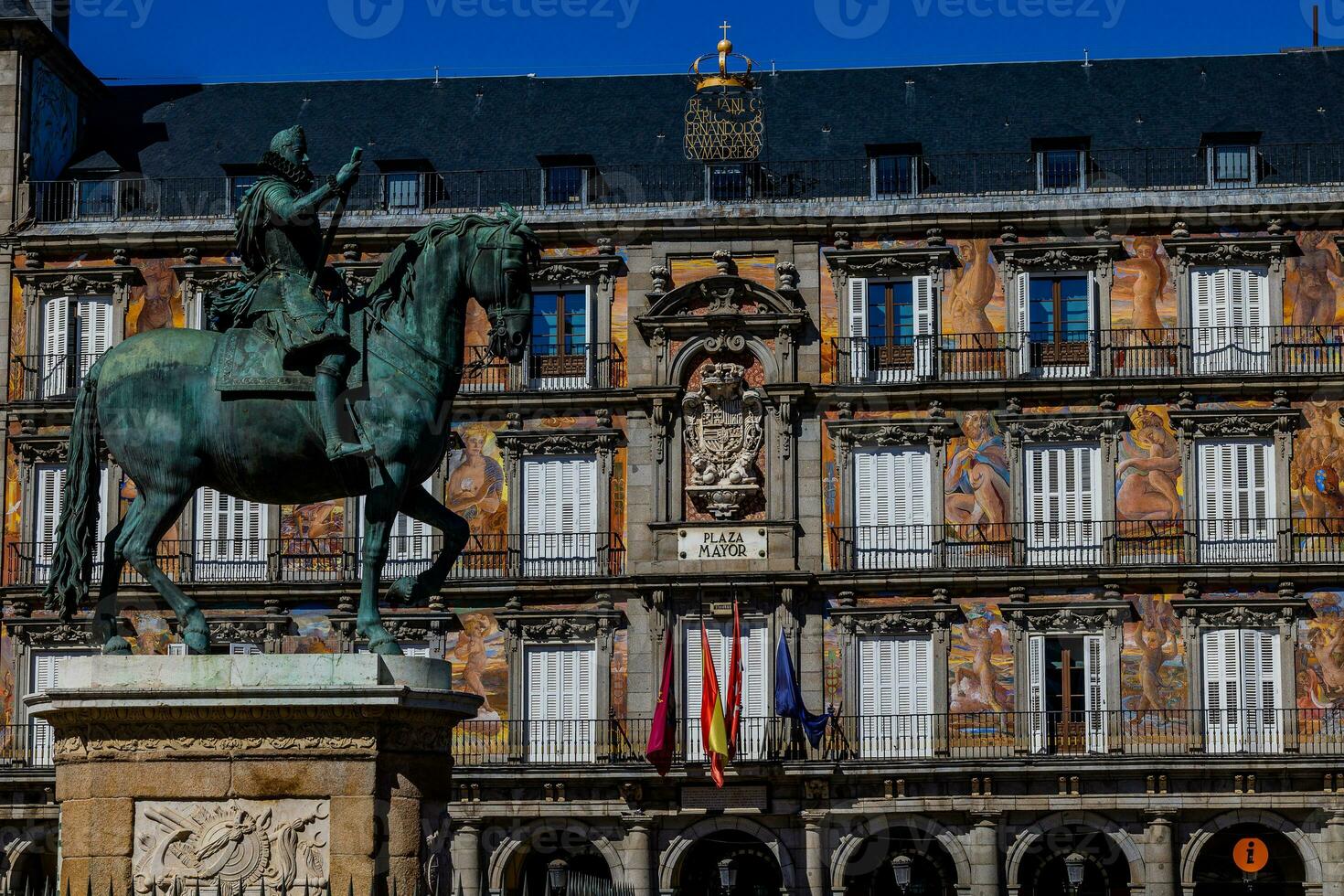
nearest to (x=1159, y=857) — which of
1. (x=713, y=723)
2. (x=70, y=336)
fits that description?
(x=713, y=723)

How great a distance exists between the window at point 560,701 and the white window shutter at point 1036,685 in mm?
7808

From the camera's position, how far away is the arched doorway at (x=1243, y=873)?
46906 millimetres

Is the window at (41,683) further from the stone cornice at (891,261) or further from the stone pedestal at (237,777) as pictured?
the stone pedestal at (237,777)

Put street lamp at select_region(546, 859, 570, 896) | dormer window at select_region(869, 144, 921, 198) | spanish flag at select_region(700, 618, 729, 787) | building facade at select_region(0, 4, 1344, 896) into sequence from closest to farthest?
spanish flag at select_region(700, 618, 729, 787), street lamp at select_region(546, 859, 570, 896), building facade at select_region(0, 4, 1344, 896), dormer window at select_region(869, 144, 921, 198)

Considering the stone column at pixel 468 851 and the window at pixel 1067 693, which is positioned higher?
the window at pixel 1067 693

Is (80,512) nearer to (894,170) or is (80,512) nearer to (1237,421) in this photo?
(1237,421)

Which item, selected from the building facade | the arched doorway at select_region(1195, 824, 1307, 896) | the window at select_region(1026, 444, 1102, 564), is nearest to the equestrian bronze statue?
the building facade

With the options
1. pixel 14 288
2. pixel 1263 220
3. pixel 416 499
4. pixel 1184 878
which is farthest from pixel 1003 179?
pixel 416 499

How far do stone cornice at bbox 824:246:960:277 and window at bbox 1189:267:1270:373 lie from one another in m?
4.50

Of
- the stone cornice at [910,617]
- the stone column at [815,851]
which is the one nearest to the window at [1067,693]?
the stone cornice at [910,617]

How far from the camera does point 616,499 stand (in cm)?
4822

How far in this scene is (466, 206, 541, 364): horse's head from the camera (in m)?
16.8

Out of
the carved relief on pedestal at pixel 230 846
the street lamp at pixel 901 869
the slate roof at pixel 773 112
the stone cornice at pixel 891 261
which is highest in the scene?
the slate roof at pixel 773 112

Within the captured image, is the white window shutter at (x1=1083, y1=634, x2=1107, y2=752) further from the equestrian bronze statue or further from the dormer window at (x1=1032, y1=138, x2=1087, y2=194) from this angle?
the equestrian bronze statue
